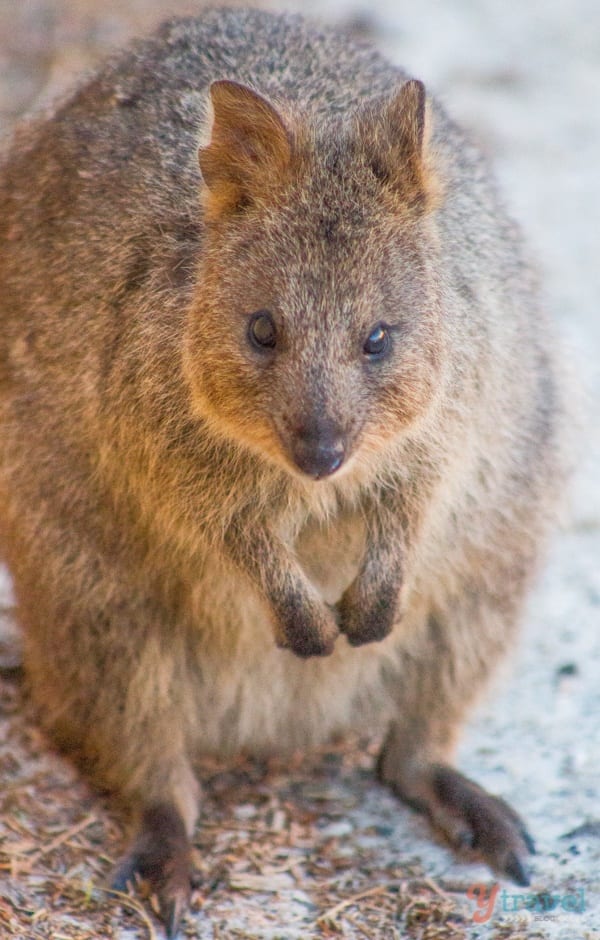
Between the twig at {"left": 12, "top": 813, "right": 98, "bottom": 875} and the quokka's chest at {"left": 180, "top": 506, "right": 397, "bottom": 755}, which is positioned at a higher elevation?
the quokka's chest at {"left": 180, "top": 506, "right": 397, "bottom": 755}

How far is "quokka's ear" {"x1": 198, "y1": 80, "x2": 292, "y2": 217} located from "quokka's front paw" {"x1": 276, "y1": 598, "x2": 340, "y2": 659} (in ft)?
3.92

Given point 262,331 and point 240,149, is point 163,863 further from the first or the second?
point 240,149

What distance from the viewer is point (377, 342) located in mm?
3525

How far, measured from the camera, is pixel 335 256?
137 inches

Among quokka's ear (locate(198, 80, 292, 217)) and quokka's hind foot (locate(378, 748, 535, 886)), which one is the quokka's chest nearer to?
quokka's hind foot (locate(378, 748, 535, 886))

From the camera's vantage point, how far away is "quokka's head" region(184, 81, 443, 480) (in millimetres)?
3434

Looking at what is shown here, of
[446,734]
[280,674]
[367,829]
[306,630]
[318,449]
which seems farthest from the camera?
[446,734]

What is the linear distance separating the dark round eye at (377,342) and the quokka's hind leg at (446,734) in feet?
4.27

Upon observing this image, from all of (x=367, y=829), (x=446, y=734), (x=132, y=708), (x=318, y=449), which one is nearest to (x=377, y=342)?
(x=318, y=449)

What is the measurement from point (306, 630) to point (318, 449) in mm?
837

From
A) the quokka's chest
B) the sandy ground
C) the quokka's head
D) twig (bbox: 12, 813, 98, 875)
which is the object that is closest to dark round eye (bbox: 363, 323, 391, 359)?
the quokka's head

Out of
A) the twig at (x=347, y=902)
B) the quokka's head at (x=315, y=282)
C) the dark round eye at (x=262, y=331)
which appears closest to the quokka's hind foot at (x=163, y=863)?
the twig at (x=347, y=902)

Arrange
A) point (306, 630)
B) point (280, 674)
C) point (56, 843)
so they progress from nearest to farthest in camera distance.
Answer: point (306, 630)
point (56, 843)
point (280, 674)

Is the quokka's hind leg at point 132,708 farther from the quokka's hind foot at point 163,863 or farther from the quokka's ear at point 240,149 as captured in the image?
the quokka's ear at point 240,149
